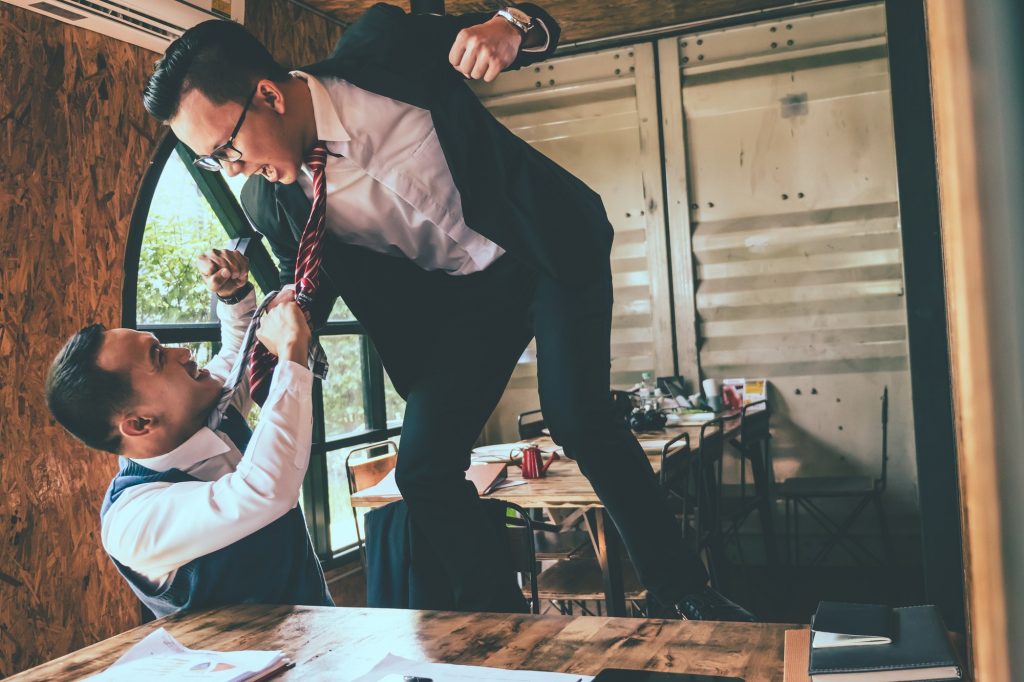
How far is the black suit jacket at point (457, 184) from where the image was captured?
5.45ft

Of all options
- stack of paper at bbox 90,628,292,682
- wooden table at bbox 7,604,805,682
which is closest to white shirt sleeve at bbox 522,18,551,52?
wooden table at bbox 7,604,805,682

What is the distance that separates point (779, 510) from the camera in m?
4.96

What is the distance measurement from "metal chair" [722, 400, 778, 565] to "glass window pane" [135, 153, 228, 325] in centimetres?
258

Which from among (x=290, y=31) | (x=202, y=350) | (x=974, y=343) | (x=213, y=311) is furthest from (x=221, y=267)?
(x=290, y=31)

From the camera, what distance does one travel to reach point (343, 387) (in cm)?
484

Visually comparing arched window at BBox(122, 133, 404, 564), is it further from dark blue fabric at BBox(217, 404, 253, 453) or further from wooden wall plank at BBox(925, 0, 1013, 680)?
wooden wall plank at BBox(925, 0, 1013, 680)

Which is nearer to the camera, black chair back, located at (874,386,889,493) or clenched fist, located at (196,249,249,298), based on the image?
clenched fist, located at (196,249,249,298)

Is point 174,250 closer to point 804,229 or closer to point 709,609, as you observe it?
point 709,609

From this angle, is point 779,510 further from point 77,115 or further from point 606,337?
point 77,115

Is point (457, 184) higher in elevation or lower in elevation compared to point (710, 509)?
higher

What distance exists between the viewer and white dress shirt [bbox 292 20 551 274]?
1751 mm

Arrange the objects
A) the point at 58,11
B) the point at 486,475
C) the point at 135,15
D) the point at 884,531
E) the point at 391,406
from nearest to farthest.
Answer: the point at 486,475 < the point at 58,11 < the point at 135,15 < the point at 884,531 < the point at 391,406

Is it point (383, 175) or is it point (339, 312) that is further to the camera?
point (339, 312)

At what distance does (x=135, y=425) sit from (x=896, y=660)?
5.10ft
